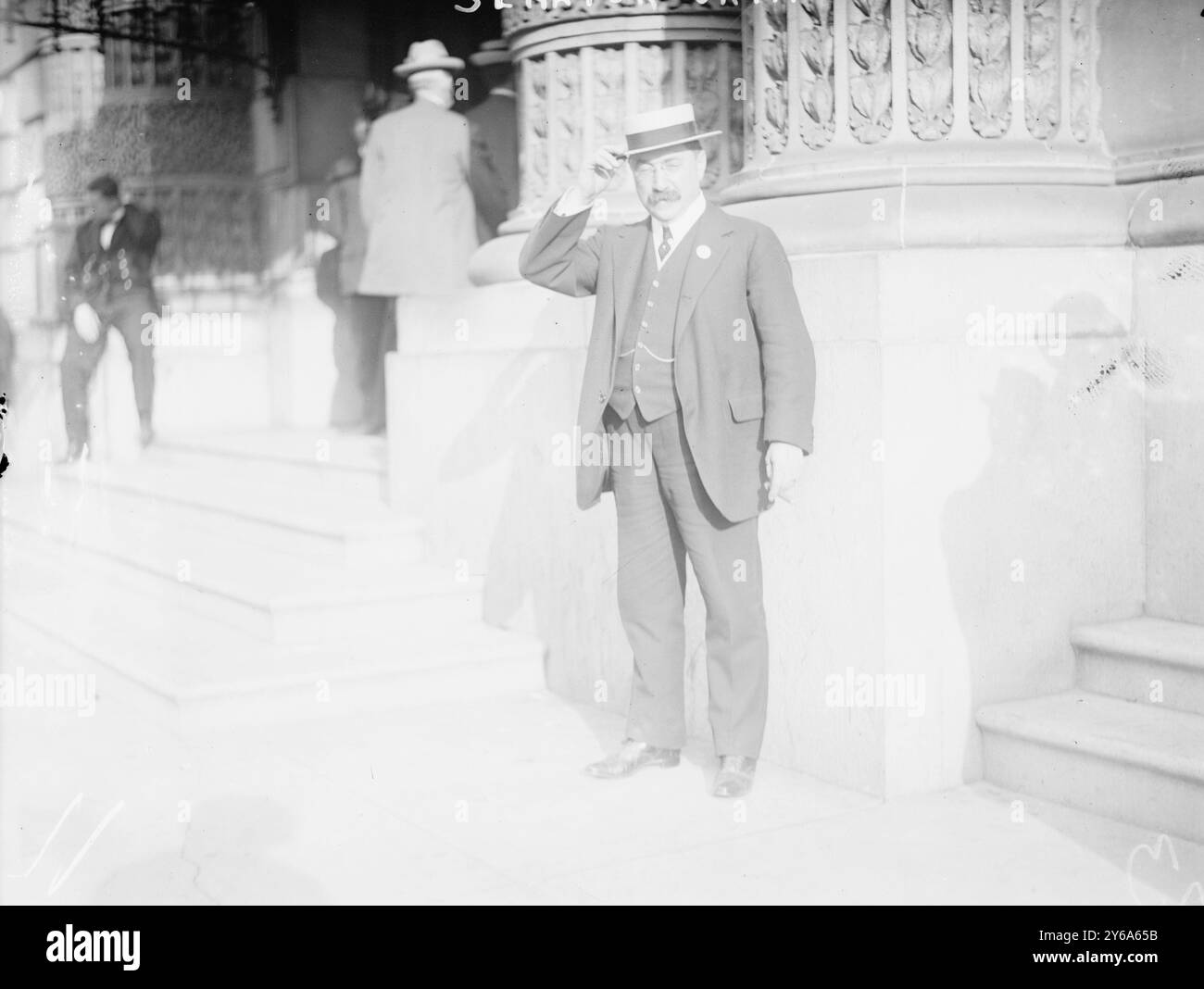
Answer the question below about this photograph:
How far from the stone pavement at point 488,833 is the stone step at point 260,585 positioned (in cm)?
90

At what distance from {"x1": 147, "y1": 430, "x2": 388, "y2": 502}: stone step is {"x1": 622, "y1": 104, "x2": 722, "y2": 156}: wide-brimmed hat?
3768mm

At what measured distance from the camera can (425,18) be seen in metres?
13.4

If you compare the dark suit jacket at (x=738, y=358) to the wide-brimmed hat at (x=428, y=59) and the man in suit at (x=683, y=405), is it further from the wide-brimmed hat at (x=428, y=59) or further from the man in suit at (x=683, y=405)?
the wide-brimmed hat at (x=428, y=59)

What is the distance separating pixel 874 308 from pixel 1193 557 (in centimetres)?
143

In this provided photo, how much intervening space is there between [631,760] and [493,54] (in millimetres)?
6576

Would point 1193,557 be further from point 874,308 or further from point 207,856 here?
point 207,856

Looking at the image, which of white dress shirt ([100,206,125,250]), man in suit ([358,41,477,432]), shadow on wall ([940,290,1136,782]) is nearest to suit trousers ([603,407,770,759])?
shadow on wall ([940,290,1136,782])

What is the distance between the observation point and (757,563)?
5.79 m

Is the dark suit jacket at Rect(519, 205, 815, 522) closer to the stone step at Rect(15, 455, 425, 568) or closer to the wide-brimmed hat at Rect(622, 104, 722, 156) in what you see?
the wide-brimmed hat at Rect(622, 104, 722, 156)

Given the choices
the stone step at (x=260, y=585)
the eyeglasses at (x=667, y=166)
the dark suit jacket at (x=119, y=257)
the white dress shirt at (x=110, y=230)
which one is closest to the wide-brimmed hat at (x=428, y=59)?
the stone step at (x=260, y=585)

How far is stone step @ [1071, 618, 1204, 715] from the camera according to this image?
5574 mm

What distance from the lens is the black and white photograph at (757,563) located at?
5207mm

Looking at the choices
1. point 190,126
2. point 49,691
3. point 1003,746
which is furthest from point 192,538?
point 190,126

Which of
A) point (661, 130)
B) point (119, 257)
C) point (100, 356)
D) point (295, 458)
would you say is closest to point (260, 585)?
point (295, 458)
